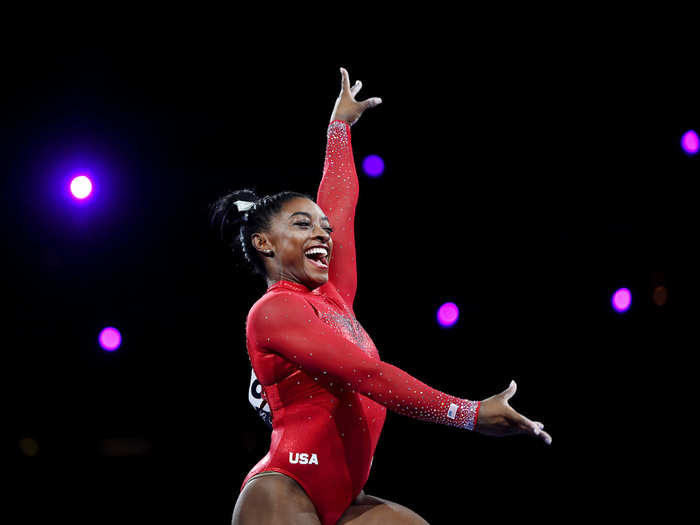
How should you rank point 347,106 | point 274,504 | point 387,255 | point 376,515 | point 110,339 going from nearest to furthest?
point 274,504 → point 376,515 → point 347,106 → point 110,339 → point 387,255

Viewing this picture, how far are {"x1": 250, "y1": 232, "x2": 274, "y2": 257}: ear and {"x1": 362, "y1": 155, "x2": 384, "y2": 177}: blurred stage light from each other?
138 cm

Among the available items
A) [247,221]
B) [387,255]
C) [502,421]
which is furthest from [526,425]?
[387,255]

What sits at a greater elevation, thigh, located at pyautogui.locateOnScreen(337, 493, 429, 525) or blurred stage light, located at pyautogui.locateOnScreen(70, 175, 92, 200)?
blurred stage light, located at pyautogui.locateOnScreen(70, 175, 92, 200)

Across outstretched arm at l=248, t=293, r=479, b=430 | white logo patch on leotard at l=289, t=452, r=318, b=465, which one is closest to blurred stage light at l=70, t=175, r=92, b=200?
outstretched arm at l=248, t=293, r=479, b=430

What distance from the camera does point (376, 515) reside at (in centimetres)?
168

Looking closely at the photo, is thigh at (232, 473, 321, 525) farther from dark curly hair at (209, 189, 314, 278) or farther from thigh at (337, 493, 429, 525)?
dark curly hair at (209, 189, 314, 278)

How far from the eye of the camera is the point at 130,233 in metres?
2.86

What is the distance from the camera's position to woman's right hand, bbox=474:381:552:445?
1401mm

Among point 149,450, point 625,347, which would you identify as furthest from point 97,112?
point 625,347

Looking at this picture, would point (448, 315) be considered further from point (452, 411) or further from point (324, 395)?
point (452, 411)

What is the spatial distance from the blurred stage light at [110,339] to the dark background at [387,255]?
4 cm

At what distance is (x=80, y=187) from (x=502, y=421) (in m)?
1.88

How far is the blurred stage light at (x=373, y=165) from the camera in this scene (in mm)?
3119

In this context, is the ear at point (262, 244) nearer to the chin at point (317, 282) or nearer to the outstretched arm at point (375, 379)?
the chin at point (317, 282)
